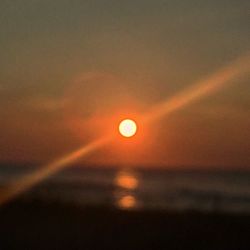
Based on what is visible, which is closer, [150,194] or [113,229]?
[113,229]

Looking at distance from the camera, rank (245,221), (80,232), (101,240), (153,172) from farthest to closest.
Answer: (153,172) < (245,221) < (80,232) < (101,240)

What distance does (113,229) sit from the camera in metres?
15.0

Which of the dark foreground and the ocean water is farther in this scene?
the ocean water

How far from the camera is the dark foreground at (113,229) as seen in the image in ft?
42.3

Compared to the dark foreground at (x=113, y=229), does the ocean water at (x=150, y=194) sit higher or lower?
higher

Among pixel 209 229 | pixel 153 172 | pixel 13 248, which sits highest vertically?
pixel 153 172

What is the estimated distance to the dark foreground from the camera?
42.3ft

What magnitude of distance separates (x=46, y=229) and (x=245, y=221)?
5.53m

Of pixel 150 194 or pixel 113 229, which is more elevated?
pixel 150 194

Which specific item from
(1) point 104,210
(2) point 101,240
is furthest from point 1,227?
(1) point 104,210

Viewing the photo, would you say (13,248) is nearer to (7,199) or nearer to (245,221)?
(245,221)

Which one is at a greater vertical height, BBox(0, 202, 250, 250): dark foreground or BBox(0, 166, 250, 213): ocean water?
BBox(0, 166, 250, 213): ocean water

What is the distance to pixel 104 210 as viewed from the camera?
1844 centimetres

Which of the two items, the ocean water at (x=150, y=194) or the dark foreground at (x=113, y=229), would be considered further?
the ocean water at (x=150, y=194)
